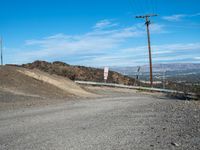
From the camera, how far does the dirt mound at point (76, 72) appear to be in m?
48.7

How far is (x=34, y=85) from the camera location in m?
28.1

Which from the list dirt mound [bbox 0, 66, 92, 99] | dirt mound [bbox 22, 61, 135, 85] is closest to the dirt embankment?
dirt mound [bbox 0, 66, 92, 99]

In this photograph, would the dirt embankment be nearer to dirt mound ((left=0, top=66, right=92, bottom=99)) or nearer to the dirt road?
dirt mound ((left=0, top=66, right=92, bottom=99))

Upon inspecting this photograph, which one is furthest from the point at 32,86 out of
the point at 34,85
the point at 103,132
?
the point at 103,132


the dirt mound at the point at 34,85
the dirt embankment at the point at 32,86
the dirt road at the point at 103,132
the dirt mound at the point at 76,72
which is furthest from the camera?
the dirt mound at the point at 76,72

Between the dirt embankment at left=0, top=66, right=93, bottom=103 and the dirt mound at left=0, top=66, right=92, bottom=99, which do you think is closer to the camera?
the dirt embankment at left=0, top=66, right=93, bottom=103

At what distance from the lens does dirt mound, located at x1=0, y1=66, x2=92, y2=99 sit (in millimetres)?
25423

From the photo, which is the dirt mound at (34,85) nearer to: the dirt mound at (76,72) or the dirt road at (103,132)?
the dirt road at (103,132)

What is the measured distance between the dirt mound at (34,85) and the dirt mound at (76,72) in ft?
48.2

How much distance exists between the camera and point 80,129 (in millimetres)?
10320

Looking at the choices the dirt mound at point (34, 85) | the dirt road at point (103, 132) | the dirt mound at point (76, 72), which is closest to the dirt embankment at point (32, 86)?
the dirt mound at point (34, 85)

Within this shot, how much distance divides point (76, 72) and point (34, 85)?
23.1 m

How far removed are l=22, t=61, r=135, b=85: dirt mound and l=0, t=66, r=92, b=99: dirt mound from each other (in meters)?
14.7

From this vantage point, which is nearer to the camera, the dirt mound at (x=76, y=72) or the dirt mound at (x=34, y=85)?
the dirt mound at (x=34, y=85)
